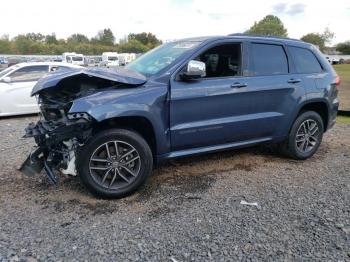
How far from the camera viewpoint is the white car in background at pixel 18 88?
975 centimetres

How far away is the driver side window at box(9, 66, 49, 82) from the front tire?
673cm

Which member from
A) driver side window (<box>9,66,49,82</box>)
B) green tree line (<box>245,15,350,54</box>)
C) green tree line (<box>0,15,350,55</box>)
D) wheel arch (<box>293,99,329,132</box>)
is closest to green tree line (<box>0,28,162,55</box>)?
green tree line (<box>0,15,350,55</box>)

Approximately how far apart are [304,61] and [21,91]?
7201 millimetres

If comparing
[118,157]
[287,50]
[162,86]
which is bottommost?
[118,157]

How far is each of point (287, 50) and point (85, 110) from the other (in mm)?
3205

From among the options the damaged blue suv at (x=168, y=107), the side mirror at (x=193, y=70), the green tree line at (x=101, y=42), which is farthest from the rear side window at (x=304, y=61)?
the green tree line at (x=101, y=42)

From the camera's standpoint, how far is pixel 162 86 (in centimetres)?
445

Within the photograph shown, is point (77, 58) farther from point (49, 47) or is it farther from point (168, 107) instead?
point (49, 47)

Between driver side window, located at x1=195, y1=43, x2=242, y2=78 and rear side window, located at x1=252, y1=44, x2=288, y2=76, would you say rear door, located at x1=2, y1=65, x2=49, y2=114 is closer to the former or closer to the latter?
driver side window, located at x1=195, y1=43, x2=242, y2=78

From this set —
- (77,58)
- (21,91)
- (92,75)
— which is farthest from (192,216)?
(77,58)

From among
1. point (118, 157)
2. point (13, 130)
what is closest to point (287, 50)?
point (118, 157)

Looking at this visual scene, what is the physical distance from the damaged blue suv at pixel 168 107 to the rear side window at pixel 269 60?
2cm

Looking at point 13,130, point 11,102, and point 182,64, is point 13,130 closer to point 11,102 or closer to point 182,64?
point 11,102

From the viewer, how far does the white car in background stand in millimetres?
9750
